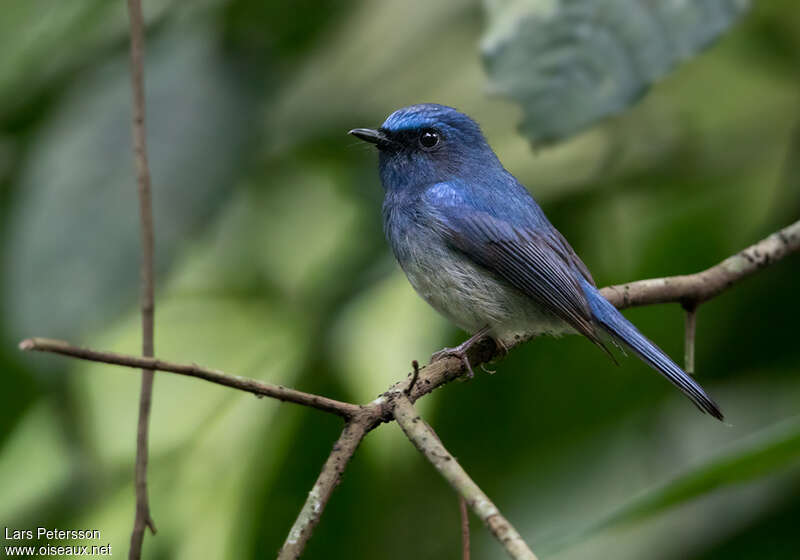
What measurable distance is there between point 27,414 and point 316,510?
1484mm

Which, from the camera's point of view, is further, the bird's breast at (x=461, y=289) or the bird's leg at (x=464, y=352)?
the bird's breast at (x=461, y=289)

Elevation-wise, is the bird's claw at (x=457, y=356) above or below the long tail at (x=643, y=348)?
above

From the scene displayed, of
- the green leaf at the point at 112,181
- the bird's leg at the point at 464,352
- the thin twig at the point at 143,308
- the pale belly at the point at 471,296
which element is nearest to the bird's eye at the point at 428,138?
the pale belly at the point at 471,296

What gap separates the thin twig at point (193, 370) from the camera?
1.32m

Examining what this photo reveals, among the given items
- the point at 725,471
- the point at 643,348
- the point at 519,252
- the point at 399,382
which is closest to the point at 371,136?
the point at 519,252

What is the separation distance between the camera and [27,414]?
2.80 meters

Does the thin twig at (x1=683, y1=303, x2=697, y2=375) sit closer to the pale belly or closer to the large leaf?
the pale belly

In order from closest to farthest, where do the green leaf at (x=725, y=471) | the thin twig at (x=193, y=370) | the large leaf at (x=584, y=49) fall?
1. the thin twig at (x=193, y=370)
2. the green leaf at (x=725, y=471)
3. the large leaf at (x=584, y=49)

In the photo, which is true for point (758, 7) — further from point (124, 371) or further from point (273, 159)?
point (124, 371)

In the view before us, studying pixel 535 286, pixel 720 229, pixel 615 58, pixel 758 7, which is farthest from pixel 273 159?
pixel 758 7

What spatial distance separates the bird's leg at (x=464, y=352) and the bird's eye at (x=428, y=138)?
71 centimetres

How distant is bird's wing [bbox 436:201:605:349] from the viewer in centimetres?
287

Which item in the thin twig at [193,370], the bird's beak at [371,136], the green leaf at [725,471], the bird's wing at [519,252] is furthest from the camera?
the bird's beak at [371,136]

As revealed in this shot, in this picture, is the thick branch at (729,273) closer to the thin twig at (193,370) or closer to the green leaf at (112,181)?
the thin twig at (193,370)
